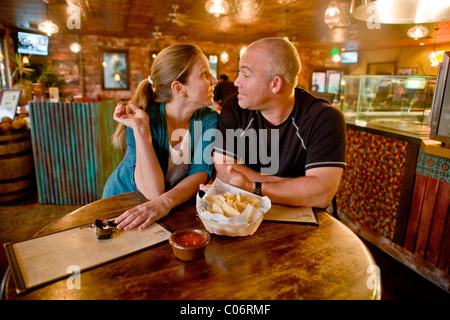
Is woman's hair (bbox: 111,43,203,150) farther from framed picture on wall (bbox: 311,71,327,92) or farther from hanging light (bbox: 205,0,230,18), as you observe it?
framed picture on wall (bbox: 311,71,327,92)

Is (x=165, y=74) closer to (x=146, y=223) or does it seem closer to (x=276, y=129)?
(x=276, y=129)

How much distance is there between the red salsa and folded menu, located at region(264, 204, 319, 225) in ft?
1.19

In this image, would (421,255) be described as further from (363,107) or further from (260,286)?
(260,286)

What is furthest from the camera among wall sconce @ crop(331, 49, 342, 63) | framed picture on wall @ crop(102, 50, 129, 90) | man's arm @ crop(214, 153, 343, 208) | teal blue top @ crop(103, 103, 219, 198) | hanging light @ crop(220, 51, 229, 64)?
wall sconce @ crop(331, 49, 342, 63)

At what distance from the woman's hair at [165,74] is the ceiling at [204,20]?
4.33 metres

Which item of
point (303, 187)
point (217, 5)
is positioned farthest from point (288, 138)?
point (217, 5)

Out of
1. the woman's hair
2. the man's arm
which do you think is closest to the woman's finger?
the man's arm

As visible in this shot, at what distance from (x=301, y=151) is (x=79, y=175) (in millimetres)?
2805

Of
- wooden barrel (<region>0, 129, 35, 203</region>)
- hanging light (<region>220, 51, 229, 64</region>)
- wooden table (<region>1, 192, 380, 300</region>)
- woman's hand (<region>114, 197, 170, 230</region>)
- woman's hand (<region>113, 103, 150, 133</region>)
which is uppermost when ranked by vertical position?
hanging light (<region>220, 51, 229, 64</region>)

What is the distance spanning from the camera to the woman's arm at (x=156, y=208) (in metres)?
1.16

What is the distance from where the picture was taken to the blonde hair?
5.65ft

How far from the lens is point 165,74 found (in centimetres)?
173

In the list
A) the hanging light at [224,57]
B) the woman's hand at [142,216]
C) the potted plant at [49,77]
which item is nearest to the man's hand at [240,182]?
the woman's hand at [142,216]

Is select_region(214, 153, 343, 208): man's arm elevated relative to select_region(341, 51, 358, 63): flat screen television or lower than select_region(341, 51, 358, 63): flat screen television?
lower
